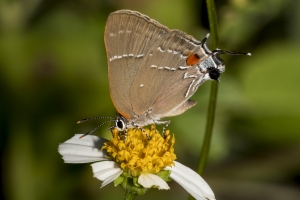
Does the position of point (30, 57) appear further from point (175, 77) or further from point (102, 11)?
point (175, 77)

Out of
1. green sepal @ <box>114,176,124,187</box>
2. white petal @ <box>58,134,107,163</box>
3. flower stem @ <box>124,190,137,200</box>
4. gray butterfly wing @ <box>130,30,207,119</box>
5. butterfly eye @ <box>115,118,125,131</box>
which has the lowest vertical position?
flower stem @ <box>124,190,137,200</box>

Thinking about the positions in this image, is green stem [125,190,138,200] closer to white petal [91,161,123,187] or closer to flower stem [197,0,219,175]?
white petal [91,161,123,187]

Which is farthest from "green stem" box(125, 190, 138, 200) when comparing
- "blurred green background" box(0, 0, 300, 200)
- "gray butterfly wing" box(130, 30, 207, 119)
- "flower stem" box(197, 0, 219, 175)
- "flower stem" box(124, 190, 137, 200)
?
"blurred green background" box(0, 0, 300, 200)

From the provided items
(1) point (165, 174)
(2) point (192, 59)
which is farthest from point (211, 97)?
(1) point (165, 174)

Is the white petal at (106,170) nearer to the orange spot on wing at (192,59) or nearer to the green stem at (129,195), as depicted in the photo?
the green stem at (129,195)

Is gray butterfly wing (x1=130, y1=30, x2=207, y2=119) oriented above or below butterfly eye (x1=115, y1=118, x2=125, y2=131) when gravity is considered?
above

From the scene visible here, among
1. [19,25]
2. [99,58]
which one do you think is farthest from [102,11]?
[19,25]
